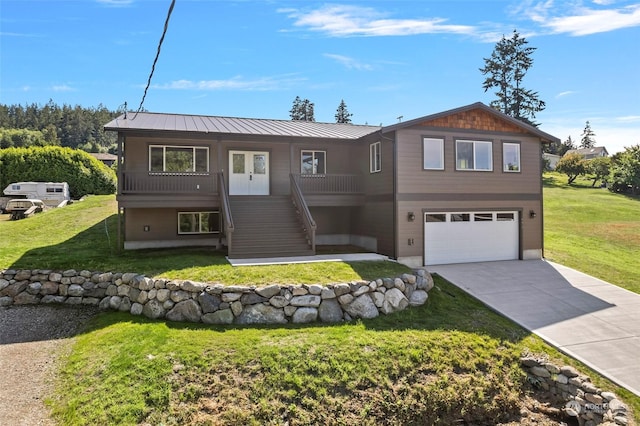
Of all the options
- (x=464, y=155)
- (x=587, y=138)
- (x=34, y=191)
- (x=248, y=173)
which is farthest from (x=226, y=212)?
(x=587, y=138)

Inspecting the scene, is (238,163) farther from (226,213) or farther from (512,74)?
(512,74)

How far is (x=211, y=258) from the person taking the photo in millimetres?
11773

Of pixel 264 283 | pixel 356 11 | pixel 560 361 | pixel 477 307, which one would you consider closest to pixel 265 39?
pixel 356 11

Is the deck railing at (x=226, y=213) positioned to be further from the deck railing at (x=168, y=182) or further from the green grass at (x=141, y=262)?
the green grass at (x=141, y=262)

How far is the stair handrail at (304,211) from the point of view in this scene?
1299 cm

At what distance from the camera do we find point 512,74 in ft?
140

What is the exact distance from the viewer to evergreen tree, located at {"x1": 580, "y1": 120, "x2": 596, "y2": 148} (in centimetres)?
8356

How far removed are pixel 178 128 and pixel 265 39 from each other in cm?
607

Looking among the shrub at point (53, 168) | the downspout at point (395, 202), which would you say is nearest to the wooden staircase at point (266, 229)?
the downspout at point (395, 202)

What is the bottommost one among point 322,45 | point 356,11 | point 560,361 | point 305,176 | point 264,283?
point 560,361

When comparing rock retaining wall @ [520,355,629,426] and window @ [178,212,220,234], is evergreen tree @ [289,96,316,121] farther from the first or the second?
rock retaining wall @ [520,355,629,426]

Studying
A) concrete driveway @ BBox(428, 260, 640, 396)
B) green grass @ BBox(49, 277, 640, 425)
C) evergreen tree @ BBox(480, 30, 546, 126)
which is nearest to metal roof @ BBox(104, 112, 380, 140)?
concrete driveway @ BBox(428, 260, 640, 396)

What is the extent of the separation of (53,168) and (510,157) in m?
31.6

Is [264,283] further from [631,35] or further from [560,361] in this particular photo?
[631,35]
